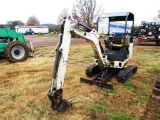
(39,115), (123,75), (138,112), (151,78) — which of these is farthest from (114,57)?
(39,115)

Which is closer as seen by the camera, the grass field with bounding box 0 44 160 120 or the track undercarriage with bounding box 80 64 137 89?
the grass field with bounding box 0 44 160 120

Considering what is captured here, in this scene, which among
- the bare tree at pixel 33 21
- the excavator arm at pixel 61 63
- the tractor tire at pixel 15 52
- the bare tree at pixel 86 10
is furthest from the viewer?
the bare tree at pixel 33 21

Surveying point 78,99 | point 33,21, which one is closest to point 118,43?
point 78,99

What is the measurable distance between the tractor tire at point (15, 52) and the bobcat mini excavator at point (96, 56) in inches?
179

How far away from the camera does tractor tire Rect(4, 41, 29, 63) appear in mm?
9430

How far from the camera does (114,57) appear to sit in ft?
20.7

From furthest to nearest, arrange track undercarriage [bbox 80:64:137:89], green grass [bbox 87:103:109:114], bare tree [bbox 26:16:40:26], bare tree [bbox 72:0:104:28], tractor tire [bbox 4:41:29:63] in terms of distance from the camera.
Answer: bare tree [bbox 26:16:40:26] → bare tree [bbox 72:0:104:28] → tractor tire [bbox 4:41:29:63] → track undercarriage [bbox 80:64:137:89] → green grass [bbox 87:103:109:114]

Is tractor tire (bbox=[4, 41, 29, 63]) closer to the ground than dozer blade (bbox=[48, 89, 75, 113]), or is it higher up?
higher up

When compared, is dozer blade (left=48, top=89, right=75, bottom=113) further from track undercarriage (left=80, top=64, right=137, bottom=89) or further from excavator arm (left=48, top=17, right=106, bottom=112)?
track undercarriage (left=80, top=64, right=137, bottom=89)

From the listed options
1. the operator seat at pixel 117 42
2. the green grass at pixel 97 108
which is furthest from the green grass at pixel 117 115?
the operator seat at pixel 117 42

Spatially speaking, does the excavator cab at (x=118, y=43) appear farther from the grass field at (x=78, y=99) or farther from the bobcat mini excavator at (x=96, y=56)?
the grass field at (x=78, y=99)

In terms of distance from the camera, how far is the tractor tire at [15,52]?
9430 mm

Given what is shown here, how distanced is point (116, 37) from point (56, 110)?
3.37 m

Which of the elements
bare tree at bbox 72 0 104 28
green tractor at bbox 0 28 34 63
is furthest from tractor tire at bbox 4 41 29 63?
bare tree at bbox 72 0 104 28
